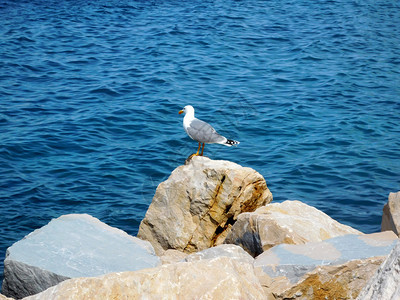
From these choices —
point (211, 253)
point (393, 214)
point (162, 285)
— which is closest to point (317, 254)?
point (211, 253)

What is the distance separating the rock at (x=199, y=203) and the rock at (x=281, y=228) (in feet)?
2.68

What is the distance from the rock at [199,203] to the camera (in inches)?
327

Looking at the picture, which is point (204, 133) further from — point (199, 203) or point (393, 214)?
point (393, 214)

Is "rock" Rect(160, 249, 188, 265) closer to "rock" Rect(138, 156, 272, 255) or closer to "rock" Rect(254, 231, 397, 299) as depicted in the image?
"rock" Rect(138, 156, 272, 255)

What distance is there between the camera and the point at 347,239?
612 cm

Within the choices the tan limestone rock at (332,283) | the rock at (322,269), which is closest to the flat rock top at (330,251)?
the rock at (322,269)

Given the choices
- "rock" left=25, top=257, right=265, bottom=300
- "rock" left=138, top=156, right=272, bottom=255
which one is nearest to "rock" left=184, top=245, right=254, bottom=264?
"rock" left=25, top=257, right=265, bottom=300

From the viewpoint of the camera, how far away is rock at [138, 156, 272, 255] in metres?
8.30

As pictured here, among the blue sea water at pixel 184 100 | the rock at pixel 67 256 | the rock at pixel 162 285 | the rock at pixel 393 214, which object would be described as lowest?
the blue sea water at pixel 184 100

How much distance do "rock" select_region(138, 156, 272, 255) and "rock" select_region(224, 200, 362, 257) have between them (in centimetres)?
82

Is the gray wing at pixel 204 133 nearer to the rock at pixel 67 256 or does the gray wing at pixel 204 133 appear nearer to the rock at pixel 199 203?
the rock at pixel 199 203

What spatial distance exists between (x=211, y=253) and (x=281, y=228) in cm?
97

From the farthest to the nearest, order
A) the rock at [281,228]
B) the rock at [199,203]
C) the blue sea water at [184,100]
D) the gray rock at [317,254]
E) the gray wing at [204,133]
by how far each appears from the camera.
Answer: the blue sea water at [184,100]
the gray wing at [204,133]
the rock at [199,203]
the rock at [281,228]
the gray rock at [317,254]

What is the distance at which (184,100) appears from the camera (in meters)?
15.9
